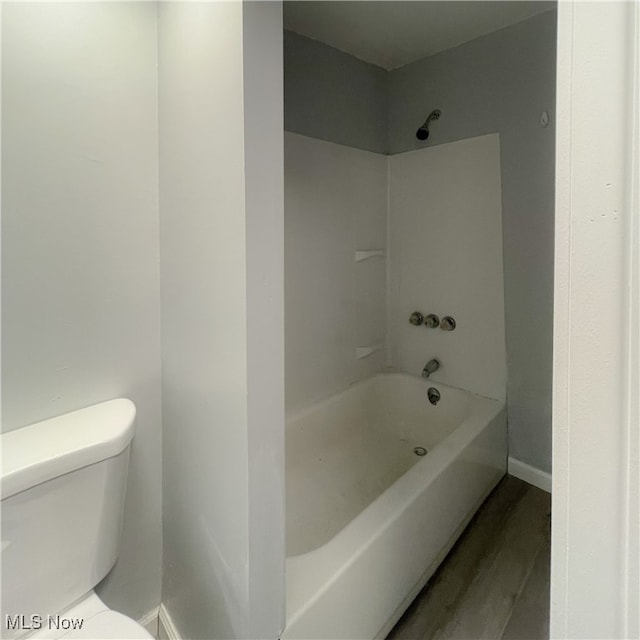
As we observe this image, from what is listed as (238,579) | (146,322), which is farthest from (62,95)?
(238,579)

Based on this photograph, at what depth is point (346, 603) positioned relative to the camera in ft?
4.08

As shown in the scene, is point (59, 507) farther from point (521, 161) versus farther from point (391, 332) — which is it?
point (521, 161)

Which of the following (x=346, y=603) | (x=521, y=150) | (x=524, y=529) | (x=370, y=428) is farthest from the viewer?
(x=370, y=428)

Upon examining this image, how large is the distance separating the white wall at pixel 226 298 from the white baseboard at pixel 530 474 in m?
1.74

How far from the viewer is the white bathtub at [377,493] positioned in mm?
1239

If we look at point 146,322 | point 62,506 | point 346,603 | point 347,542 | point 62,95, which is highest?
point 62,95

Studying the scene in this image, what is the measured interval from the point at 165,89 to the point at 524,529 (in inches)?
90.4

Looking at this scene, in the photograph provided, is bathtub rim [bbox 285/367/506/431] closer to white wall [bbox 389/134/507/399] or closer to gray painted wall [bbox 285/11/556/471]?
white wall [bbox 389/134/507/399]

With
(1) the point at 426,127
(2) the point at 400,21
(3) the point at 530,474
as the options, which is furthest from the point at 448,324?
(2) the point at 400,21

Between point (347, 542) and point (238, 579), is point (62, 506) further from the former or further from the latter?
point (347, 542)

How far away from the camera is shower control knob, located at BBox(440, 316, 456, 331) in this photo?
247 cm

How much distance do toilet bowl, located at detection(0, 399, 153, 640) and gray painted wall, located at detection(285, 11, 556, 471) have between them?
1.70 m

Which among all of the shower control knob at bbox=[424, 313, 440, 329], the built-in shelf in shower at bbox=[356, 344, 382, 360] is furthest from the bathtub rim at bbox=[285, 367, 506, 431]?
the shower control knob at bbox=[424, 313, 440, 329]

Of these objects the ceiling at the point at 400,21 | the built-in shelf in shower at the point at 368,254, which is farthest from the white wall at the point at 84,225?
the built-in shelf in shower at the point at 368,254
